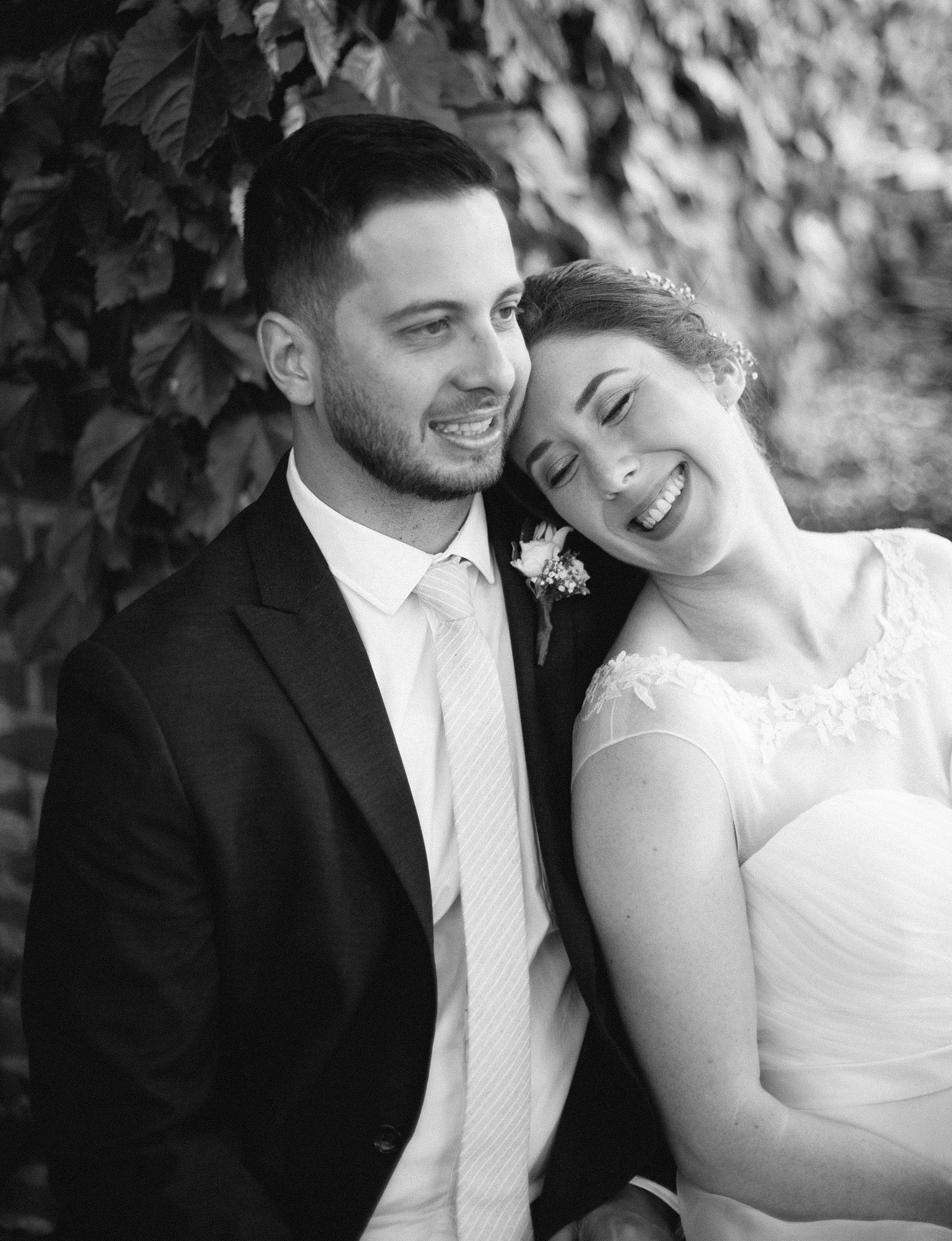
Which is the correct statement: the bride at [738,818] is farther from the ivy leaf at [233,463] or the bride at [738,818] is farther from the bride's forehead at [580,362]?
the ivy leaf at [233,463]

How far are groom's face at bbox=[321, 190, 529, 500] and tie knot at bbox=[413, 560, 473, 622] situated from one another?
12 centimetres

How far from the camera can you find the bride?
1.61 meters

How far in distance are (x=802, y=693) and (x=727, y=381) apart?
21.5 inches

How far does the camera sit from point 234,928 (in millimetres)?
1647

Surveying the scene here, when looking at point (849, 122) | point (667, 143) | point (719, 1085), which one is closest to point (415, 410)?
point (719, 1085)

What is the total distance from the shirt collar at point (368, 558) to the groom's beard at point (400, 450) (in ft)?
0.29

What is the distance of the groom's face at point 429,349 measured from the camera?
66.2 inches

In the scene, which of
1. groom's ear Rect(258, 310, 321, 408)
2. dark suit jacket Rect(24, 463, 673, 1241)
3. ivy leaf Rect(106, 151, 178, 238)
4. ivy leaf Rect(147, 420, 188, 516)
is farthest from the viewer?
ivy leaf Rect(147, 420, 188, 516)

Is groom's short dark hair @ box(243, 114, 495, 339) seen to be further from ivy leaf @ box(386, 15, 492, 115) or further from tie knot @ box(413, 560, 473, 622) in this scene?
tie knot @ box(413, 560, 473, 622)

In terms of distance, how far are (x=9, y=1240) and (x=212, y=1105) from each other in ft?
4.53

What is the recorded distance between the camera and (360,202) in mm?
1700

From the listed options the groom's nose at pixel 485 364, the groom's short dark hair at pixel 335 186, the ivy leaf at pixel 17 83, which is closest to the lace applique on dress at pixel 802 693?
the groom's nose at pixel 485 364

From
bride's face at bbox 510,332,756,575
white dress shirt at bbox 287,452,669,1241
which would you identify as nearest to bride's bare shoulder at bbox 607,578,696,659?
bride's face at bbox 510,332,756,575

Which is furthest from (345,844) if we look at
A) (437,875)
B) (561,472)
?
(561,472)
